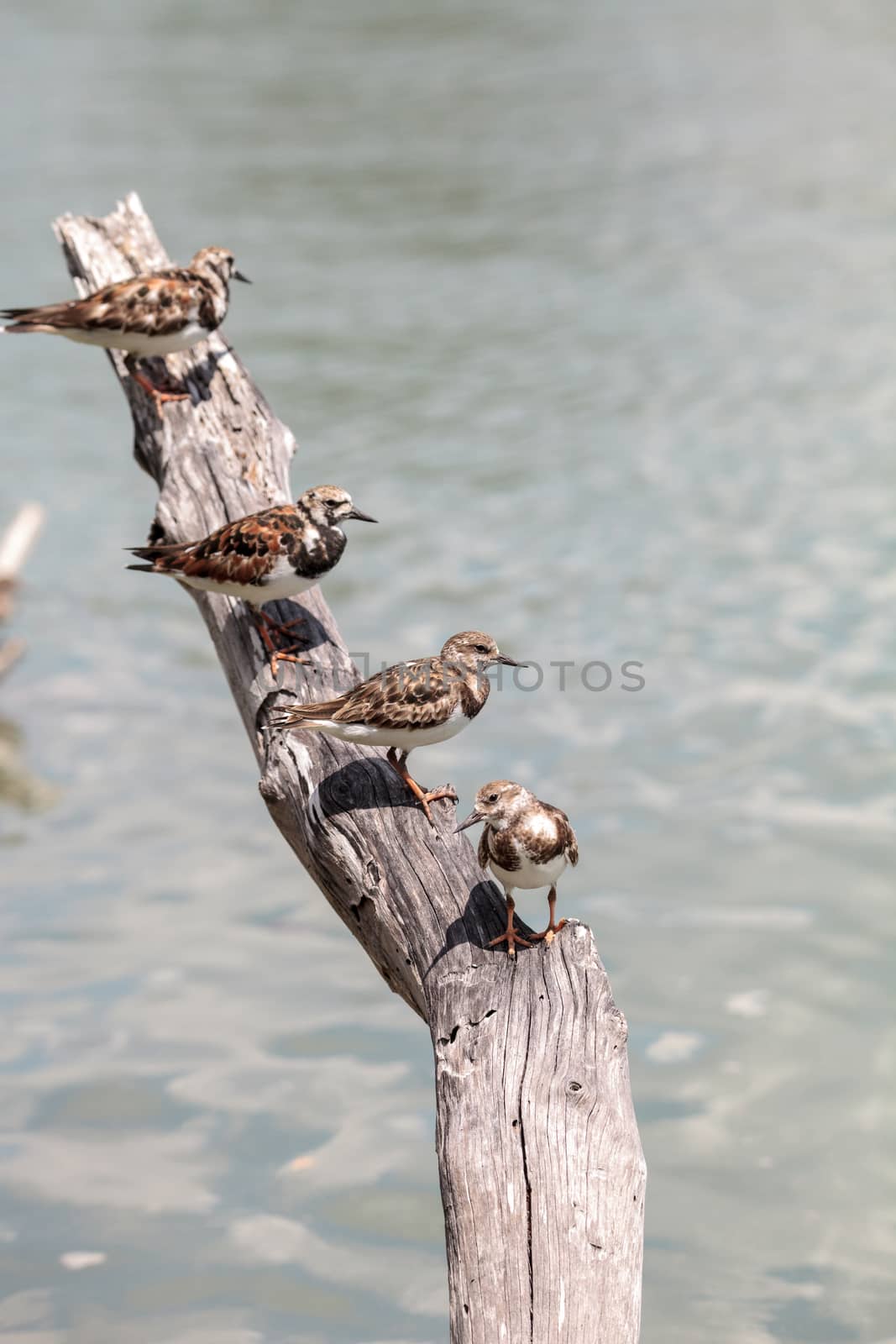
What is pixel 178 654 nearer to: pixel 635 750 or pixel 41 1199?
pixel 635 750

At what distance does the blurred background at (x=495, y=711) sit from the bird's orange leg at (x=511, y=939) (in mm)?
3314

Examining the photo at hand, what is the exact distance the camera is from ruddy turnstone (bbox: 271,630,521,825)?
4723 mm

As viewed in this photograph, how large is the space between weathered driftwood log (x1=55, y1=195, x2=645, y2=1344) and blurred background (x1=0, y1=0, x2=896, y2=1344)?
3.20 m

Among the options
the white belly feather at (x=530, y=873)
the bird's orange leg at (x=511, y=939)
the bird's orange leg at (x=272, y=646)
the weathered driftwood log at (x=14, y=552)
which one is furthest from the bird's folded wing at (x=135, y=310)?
the weathered driftwood log at (x=14, y=552)

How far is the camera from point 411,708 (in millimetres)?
4734

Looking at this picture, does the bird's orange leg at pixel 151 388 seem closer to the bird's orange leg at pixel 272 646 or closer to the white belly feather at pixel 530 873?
the bird's orange leg at pixel 272 646

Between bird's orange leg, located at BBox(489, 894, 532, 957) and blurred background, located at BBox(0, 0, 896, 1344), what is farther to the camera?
blurred background, located at BBox(0, 0, 896, 1344)

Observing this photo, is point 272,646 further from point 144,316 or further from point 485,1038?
point 485,1038

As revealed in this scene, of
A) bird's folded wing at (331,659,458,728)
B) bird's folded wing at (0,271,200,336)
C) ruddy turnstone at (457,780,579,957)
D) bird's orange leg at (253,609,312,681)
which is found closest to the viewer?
ruddy turnstone at (457,780,579,957)

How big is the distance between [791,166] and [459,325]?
10633 millimetres

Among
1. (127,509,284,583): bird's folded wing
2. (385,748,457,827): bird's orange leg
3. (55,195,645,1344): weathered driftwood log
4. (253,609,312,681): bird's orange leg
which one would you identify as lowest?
(55,195,645,1344): weathered driftwood log

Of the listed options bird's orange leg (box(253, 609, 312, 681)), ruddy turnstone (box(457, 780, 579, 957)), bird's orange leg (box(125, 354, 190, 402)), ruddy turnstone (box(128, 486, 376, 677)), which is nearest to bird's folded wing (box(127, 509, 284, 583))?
ruddy turnstone (box(128, 486, 376, 677))

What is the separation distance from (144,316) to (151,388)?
42cm

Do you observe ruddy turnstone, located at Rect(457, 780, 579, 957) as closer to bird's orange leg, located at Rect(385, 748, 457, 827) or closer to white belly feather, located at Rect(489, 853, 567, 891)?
white belly feather, located at Rect(489, 853, 567, 891)
